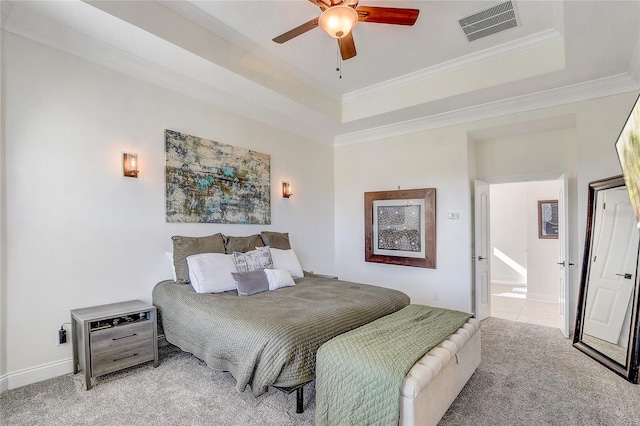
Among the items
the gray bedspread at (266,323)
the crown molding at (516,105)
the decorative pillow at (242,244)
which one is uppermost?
the crown molding at (516,105)

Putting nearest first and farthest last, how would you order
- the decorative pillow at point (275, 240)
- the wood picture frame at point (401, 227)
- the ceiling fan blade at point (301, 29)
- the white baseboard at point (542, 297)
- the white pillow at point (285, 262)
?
the ceiling fan blade at point (301, 29) → the white pillow at point (285, 262) → the decorative pillow at point (275, 240) → the wood picture frame at point (401, 227) → the white baseboard at point (542, 297)

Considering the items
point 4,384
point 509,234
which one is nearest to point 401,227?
point 509,234

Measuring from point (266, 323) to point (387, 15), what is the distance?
8.10 feet

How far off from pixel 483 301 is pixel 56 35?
19.3 feet

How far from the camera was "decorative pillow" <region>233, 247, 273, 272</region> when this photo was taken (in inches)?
138

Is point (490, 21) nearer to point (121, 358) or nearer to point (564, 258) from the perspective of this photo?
point (564, 258)

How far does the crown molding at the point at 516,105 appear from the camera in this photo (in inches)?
138

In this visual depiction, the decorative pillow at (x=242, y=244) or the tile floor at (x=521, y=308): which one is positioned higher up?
the decorative pillow at (x=242, y=244)

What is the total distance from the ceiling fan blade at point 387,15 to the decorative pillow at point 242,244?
2724 mm

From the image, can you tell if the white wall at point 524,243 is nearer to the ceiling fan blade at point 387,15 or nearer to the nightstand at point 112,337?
the ceiling fan blade at point 387,15

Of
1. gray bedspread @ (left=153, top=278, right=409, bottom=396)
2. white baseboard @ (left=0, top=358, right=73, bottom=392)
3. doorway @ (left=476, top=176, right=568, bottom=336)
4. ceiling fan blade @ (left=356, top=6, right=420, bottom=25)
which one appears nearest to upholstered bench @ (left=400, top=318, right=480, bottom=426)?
gray bedspread @ (left=153, top=278, right=409, bottom=396)

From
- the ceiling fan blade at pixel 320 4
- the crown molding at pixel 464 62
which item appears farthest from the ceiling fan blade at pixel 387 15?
the crown molding at pixel 464 62

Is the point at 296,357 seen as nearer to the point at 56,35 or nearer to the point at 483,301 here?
the point at 56,35

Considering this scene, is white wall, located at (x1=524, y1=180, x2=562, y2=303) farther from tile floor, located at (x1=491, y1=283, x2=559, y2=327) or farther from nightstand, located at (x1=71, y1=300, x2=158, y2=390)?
nightstand, located at (x1=71, y1=300, x2=158, y2=390)
